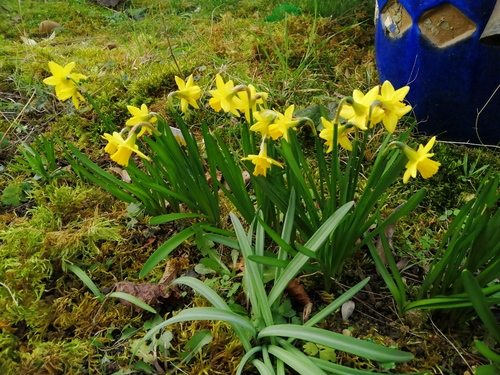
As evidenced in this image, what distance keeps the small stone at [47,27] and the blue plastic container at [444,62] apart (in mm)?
3057

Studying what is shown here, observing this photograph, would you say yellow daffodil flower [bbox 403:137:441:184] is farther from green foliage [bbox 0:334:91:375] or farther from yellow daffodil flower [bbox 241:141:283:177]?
green foliage [bbox 0:334:91:375]

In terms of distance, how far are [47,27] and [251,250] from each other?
348 centimetres

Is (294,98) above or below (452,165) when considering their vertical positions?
above

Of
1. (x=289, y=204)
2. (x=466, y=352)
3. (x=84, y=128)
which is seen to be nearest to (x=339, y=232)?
(x=289, y=204)

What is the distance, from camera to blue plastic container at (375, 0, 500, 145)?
1.59 meters

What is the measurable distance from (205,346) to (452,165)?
1.30 m

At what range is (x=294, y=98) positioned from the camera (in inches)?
89.7

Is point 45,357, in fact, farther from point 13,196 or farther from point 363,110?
point 363,110

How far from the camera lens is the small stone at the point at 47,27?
3720mm

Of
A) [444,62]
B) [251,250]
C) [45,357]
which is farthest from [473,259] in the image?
[45,357]

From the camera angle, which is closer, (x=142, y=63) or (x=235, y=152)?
(x=235, y=152)

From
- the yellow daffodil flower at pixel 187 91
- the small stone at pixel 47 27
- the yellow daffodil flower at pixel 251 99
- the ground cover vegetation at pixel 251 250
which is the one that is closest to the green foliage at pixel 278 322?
the ground cover vegetation at pixel 251 250

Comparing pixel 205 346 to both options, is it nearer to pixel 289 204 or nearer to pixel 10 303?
pixel 289 204

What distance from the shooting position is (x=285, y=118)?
45.6 inches
